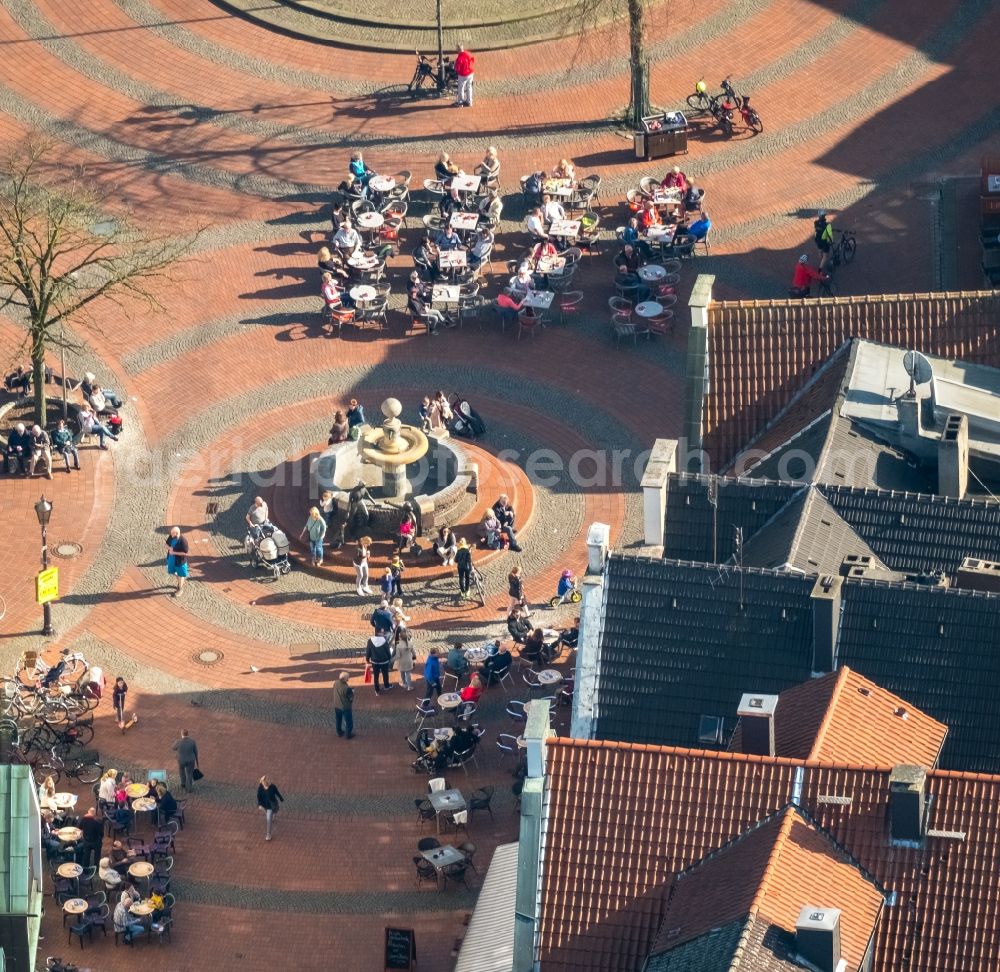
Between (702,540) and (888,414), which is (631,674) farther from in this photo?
(888,414)

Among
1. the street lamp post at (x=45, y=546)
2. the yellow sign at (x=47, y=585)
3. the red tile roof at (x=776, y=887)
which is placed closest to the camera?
the red tile roof at (x=776, y=887)

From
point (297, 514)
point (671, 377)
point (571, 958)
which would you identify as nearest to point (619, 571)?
point (571, 958)

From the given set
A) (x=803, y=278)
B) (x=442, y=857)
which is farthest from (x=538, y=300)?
(x=442, y=857)

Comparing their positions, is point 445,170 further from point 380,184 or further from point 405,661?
point 405,661

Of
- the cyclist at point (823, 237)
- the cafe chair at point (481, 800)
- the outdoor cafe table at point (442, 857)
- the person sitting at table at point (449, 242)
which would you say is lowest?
the outdoor cafe table at point (442, 857)

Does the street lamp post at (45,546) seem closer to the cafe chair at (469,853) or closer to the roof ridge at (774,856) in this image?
the cafe chair at (469,853)

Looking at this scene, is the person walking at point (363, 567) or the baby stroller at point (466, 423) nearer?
the person walking at point (363, 567)

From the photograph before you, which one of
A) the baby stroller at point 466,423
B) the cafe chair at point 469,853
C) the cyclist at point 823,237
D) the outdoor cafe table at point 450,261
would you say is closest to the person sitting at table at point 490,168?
the outdoor cafe table at point 450,261
